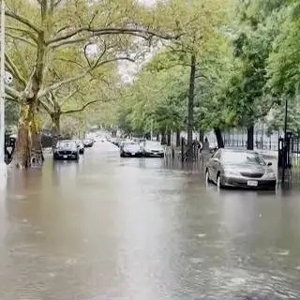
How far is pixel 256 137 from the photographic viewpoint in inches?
3034

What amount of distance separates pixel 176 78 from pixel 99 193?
3113 cm

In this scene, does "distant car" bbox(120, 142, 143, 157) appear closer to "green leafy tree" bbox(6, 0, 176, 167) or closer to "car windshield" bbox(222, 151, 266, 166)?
"green leafy tree" bbox(6, 0, 176, 167)

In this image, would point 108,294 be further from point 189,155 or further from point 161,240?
point 189,155

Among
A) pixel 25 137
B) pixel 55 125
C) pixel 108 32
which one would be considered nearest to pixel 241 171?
pixel 108 32

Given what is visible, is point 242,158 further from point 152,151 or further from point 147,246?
point 152,151

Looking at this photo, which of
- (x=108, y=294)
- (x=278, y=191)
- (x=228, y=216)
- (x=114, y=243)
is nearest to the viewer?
(x=108, y=294)

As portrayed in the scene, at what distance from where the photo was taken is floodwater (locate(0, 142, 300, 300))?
21.8 feet

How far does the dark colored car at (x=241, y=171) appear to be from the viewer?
64.8 feet

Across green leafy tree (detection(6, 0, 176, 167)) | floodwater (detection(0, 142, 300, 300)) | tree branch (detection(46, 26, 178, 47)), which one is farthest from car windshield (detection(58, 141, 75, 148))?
floodwater (detection(0, 142, 300, 300))

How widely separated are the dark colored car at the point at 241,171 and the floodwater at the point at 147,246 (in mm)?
2412

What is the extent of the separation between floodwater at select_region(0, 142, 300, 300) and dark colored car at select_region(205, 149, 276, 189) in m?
2.41

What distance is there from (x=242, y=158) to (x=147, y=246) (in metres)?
12.7

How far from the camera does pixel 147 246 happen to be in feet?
A: 30.2

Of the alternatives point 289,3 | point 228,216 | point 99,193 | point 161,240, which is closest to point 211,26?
point 289,3
